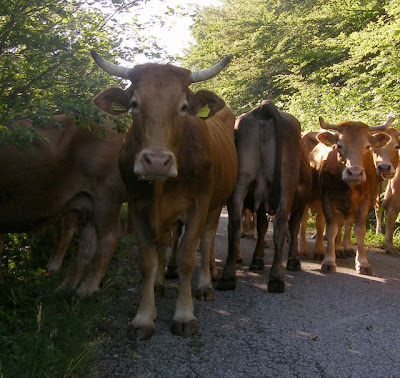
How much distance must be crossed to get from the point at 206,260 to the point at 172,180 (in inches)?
64.0

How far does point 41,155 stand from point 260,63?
19286mm

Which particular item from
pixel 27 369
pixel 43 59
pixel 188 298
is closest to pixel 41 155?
pixel 43 59

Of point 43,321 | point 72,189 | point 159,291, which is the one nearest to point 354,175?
point 159,291

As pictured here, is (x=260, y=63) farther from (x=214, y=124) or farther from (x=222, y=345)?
(x=222, y=345)

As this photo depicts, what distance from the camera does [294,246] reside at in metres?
7.78

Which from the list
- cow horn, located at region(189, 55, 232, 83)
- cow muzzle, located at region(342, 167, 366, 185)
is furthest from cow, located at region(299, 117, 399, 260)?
cow horn, located at region(189, 55, 232, 83)

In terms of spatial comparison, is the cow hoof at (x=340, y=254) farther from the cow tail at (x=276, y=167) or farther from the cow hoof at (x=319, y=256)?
the cow tail at (x=276, y=167)

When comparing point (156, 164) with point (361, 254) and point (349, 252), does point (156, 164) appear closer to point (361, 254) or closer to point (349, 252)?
point (361, 254)

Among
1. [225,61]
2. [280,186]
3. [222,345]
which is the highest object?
[225,61]

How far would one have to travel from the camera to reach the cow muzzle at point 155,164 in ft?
13.2

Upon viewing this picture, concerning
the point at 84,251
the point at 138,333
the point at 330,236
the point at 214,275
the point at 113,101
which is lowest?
the point at 138,333

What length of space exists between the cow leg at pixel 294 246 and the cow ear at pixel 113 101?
12.6ft

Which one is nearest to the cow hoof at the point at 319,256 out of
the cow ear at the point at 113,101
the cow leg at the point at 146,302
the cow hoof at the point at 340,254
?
the cow hoof at the point at 340,254

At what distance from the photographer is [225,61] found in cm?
472
